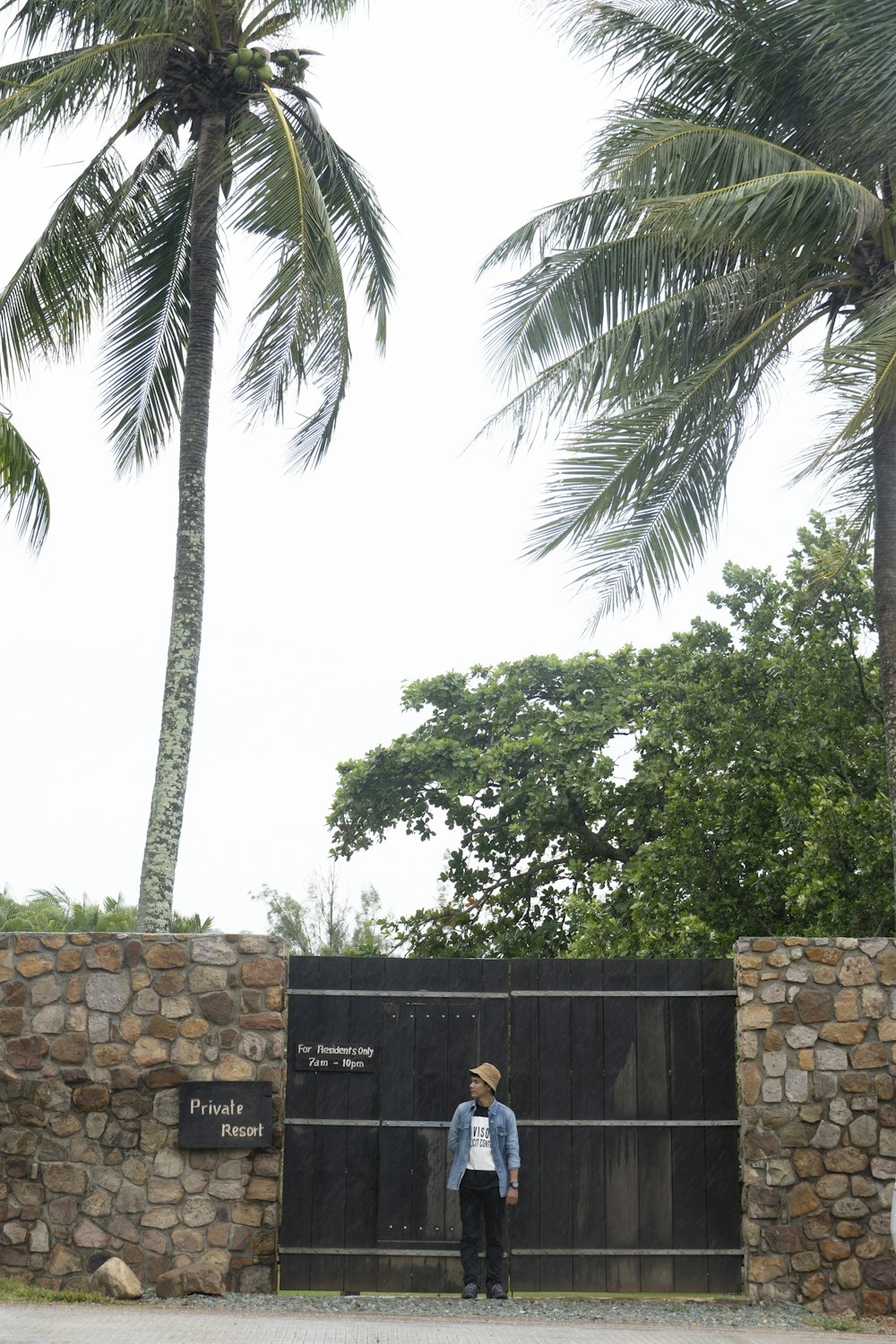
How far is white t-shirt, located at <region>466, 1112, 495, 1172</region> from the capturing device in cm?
834

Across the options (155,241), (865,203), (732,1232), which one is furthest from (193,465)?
(732,1232)

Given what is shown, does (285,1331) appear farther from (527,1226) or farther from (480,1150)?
(527,1226)

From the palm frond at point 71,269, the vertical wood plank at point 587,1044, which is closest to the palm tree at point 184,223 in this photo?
the palm frond at point 71,269

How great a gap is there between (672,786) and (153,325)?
8046 mm

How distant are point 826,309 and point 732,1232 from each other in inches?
291

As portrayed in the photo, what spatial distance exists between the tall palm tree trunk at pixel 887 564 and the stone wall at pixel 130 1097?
5238mm

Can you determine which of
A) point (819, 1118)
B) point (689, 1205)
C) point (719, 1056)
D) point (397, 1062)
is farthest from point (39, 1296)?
point (819, 1118)

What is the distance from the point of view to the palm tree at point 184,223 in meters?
11.2

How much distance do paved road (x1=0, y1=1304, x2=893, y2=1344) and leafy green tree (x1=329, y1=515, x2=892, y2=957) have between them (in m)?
6.86

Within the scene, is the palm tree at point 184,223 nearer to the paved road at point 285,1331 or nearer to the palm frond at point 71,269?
the palm frond at point 71,269

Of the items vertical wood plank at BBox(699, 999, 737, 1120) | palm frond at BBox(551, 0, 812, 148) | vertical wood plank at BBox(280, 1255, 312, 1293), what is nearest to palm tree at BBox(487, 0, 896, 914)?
palm frond at BBox(551, 0, 812, 148)

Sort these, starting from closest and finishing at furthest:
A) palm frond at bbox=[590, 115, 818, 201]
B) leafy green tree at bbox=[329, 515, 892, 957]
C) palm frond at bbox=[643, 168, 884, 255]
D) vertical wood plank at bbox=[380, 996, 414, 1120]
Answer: vertical wood plank at bbox=[380, 996, 414, 1120]
palm frond at bbox=[643, 168, 884, 255]
palm frond at bbox=[590, 115, 818, 201]
leafy green tree at bbox=[329, 515, 892, 957]

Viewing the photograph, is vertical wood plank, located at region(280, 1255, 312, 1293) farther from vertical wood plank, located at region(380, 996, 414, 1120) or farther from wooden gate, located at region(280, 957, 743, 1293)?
vertical wood plank, located at region(380, 996, 414, 1120)

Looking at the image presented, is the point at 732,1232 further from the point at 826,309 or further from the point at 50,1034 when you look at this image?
the point at 826,309
